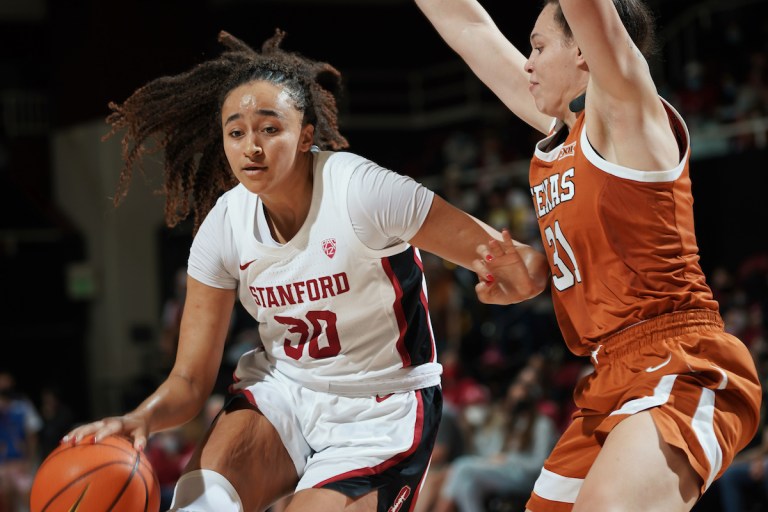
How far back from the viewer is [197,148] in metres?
3.80

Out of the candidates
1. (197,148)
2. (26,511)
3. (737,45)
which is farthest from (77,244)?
(197,148)

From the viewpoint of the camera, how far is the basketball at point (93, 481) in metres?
3.00

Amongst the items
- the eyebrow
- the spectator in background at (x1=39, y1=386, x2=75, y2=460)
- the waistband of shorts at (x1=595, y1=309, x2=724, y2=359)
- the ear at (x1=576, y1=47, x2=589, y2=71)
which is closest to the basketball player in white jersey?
the eyebrow

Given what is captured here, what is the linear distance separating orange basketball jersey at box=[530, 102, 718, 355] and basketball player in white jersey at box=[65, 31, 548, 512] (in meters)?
0.22

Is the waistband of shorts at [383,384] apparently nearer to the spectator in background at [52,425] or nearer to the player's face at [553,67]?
the player's face at [553,67]

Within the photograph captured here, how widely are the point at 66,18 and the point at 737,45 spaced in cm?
976

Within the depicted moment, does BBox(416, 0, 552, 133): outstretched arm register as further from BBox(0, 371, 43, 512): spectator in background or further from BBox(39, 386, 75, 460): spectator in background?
BBox(39, 386, 75, 460): spectator in background

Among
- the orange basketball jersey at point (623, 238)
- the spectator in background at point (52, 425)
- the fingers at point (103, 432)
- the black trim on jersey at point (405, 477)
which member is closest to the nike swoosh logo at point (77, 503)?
the fingers at point (103, 432)

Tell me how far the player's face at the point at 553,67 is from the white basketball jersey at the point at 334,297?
2.00 feet

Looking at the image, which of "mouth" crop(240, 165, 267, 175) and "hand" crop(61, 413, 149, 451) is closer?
"hand" crop(61, 413, 149, 451)

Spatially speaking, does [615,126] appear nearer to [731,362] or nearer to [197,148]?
[731,362]

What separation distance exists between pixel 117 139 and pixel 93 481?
40.0ft

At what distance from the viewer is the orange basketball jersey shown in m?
2.95

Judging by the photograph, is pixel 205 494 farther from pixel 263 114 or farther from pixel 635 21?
pixel 635 21
